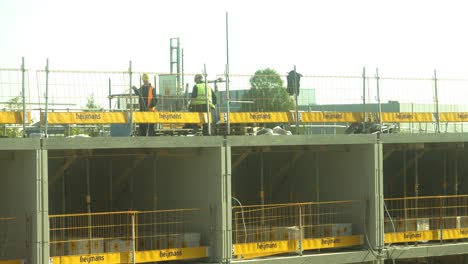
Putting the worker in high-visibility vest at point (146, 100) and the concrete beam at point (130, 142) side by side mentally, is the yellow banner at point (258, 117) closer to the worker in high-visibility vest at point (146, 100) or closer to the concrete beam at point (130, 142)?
the concrete beam at point (130, 142)

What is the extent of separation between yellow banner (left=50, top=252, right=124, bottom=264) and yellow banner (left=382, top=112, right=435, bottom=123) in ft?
23.6

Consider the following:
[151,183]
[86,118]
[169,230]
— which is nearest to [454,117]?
[151,183]

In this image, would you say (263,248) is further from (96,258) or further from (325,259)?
(96,258)

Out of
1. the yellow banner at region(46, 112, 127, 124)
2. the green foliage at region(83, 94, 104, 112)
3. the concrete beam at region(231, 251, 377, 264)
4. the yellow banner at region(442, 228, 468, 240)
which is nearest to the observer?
the yellow banner at region(46, 112, 127, 124)

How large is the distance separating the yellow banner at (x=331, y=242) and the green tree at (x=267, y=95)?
2.81 m

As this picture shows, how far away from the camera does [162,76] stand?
19.6 m

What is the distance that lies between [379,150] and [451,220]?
2.96 m

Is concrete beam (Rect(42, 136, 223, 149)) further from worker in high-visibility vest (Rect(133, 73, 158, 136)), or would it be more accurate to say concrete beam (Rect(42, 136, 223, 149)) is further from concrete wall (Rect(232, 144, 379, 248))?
concrete wall (Rect(232, 144, 379, 248))

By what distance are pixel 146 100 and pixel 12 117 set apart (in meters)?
2.84

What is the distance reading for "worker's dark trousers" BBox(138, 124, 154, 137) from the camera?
19609mm

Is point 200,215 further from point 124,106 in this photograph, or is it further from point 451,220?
point 451,220

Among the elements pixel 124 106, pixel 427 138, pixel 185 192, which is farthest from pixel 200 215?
pixel 427 138

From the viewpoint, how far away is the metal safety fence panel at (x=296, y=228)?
66.1ft

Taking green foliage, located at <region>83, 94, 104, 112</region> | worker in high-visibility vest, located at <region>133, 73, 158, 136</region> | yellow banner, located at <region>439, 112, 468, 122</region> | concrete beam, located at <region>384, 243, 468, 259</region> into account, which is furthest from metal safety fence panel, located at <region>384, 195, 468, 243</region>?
green foliage, located at <region>83, 94, 104, 112</region>
